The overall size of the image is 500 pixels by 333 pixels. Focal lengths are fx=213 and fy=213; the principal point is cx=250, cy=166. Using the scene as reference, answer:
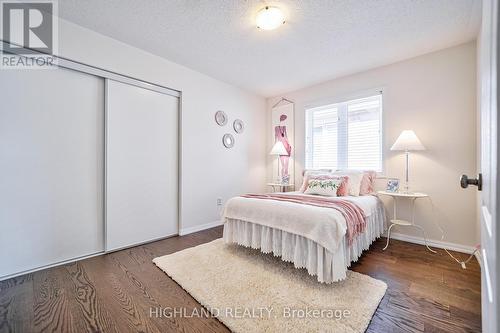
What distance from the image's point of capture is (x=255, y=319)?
1414 mm

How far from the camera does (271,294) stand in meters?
1.68

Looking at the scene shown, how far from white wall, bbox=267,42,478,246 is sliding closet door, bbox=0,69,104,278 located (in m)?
3.80

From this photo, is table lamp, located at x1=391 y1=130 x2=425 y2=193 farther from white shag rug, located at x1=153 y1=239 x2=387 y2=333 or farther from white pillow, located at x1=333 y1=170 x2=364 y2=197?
white shag rug, located at x1=153 y1=239 x2=387 y2=333

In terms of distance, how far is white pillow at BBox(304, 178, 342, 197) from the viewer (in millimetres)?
2797

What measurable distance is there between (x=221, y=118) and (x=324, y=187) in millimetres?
2044

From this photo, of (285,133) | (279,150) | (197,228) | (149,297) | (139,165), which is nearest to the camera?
(149,297)

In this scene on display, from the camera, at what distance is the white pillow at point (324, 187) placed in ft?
9.18

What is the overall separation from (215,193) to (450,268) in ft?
9.99

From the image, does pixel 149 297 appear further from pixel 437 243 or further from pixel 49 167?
pixel 437 243

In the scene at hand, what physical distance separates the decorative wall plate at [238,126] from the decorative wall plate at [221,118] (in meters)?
0.25

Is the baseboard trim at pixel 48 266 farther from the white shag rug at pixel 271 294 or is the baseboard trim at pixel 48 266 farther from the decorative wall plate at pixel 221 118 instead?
the decorative wall plate at pixel 221 118

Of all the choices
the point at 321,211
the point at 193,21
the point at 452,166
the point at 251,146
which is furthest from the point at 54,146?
the point at 452,166

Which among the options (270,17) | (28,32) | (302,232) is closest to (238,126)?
(270,17)

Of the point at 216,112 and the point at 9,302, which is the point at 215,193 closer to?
the point at 216,112
